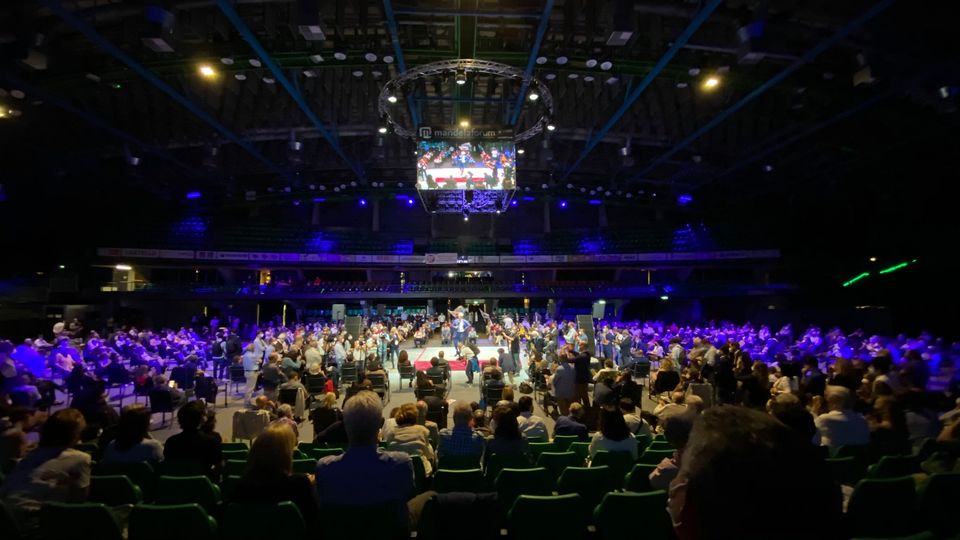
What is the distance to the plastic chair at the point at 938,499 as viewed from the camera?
2887mm

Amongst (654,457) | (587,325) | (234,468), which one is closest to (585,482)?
(654,457)

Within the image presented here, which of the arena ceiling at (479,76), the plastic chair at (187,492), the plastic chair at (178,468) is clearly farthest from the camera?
the arena ceiling at (479,76)

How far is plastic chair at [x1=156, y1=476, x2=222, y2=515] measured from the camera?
3.35m

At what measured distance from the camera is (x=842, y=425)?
→ 4578mm

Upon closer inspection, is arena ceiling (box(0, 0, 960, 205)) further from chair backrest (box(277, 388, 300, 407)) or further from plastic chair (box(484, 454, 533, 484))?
plastic chair (box(484, 454, 533, 484))

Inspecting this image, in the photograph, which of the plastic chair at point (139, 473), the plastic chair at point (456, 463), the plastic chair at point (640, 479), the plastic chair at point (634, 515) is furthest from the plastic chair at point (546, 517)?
the plastic chair at point (139, 473)

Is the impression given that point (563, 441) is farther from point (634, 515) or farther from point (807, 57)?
point (807, 57)

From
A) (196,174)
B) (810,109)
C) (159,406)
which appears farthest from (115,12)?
(810,109)

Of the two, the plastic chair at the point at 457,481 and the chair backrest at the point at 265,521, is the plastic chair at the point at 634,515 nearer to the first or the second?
the plastic chair at the point at 457,481

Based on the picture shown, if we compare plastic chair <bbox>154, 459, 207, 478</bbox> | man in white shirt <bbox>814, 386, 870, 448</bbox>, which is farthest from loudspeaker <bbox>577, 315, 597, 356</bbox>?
plastic chair <bbox>154, 459, 207, 478</bbox>

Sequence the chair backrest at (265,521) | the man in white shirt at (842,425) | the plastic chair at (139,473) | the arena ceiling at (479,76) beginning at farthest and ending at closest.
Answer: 1. the arena ceiling at (479,76)
2. the man in white shirt at (842,425)
3. the plastic chair at (139,473)
4. the chair backrest at (265,521)

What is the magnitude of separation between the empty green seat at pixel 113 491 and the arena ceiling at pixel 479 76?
27.3 feet

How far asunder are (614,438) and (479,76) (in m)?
13.9

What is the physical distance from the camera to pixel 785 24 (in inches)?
394
